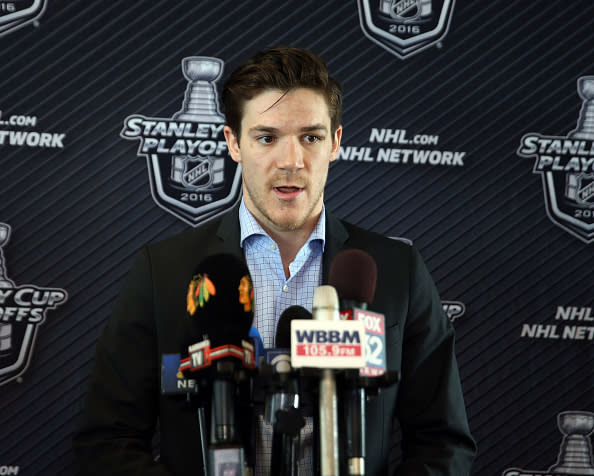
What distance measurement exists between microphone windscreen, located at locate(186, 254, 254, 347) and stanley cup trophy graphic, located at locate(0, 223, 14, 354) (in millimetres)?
1362

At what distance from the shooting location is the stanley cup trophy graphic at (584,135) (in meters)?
2.40

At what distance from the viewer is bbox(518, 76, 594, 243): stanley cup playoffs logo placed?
2.39m

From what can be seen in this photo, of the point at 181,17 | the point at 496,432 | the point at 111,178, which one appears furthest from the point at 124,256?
the point at 496,432

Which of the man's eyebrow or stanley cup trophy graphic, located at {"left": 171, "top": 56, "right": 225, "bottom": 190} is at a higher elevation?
stanley cup trophy graphic, located at {"left": 171, "top": 56, "right": 225, "bottom": 190}

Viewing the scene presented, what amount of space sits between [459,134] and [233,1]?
2.84 feet

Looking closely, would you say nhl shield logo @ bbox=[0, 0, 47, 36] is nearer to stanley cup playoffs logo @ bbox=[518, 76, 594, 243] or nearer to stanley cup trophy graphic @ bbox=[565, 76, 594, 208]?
stanley cup playoffs logo @ bbox=[518, 76, 594, 243]

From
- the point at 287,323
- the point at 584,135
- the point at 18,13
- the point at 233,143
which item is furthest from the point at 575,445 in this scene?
the point at 18,13

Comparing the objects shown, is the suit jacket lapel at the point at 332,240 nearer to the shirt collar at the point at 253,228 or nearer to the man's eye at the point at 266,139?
the shirt collar at the point at 253,228

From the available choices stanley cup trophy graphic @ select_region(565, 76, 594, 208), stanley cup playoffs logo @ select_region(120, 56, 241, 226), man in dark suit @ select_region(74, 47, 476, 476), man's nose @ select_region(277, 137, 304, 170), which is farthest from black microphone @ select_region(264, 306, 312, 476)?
stanley cup trophy graphic @ select_region(565, 76, 594, 208)

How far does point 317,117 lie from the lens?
144 cm

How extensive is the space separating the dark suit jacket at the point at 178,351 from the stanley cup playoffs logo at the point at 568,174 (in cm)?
99

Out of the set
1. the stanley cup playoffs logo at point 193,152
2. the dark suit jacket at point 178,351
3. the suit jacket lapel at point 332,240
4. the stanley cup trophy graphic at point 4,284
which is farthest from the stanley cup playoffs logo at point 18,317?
the suit jacket lapel at point 332,240

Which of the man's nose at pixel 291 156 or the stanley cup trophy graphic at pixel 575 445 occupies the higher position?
the man's nose at pixel 291 156

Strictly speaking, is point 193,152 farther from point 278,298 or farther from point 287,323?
point 287,323
